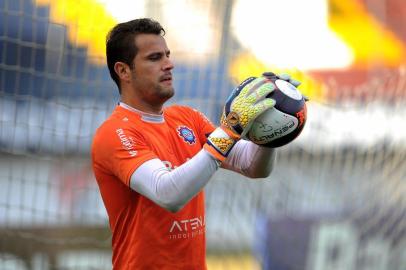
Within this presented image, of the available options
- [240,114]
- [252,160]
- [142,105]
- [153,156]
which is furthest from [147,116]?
[240,114]

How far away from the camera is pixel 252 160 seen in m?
2.97

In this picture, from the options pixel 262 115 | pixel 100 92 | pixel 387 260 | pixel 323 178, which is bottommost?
pixel 387 260

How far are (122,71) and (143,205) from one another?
0.52m

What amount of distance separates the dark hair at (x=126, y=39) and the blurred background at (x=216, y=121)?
6.30ft

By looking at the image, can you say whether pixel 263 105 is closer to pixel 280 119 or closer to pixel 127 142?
pixel 280 119

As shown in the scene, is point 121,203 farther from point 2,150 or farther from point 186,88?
point 186,88

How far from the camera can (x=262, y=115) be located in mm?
2613

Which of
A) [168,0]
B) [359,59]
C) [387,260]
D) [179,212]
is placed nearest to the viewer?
[179,212]

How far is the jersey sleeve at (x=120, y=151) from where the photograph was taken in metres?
2.76

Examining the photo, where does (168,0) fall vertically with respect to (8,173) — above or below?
above

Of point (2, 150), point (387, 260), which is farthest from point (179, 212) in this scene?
point (387, 260)

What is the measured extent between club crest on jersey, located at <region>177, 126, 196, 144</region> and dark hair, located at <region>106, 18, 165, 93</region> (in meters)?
0.29

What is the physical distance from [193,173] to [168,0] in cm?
327

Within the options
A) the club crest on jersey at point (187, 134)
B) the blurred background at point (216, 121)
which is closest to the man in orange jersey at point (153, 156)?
the club crest on jersey at point (187, 134)
